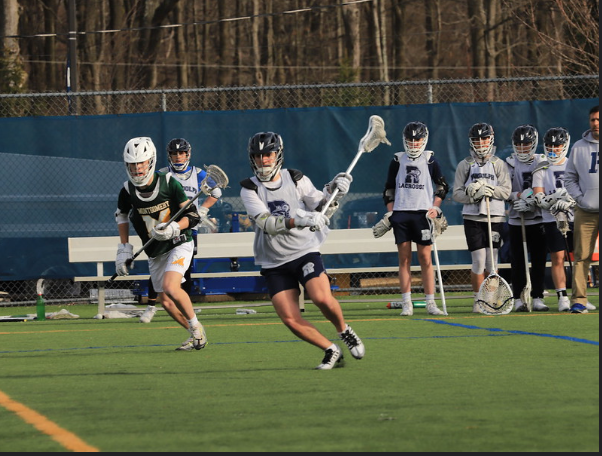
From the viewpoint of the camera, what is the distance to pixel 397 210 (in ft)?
46.2

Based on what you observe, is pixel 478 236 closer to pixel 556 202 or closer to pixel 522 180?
pixel 522 180

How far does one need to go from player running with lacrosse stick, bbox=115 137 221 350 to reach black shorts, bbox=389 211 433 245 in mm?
3627

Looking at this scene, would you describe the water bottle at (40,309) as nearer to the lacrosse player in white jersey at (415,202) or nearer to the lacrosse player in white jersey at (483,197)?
the lacrosse player in white jersey at (415,202)

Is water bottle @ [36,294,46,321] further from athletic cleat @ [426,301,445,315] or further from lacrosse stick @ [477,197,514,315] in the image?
lacrosse stick @ [477,197,514,315]

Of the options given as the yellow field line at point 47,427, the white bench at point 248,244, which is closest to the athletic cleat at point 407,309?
the white bench at point 248,244

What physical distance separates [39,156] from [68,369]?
8.73 m

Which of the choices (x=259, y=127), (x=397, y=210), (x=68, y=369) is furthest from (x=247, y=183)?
(x=259, y=127)

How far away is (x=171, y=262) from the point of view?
10.7m

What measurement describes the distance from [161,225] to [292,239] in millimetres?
2023

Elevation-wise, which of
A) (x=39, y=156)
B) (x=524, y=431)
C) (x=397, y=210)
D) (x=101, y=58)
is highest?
(x=101, y=58)

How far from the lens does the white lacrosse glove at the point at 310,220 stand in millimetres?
8469

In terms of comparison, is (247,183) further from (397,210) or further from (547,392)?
(397,210)

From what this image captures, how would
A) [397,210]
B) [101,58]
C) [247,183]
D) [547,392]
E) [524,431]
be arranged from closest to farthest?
1. [524,431]
2. [547,392]
3. [247,183]
4. [397,210]
5. [101,58]

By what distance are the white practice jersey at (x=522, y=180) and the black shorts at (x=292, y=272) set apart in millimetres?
5939
